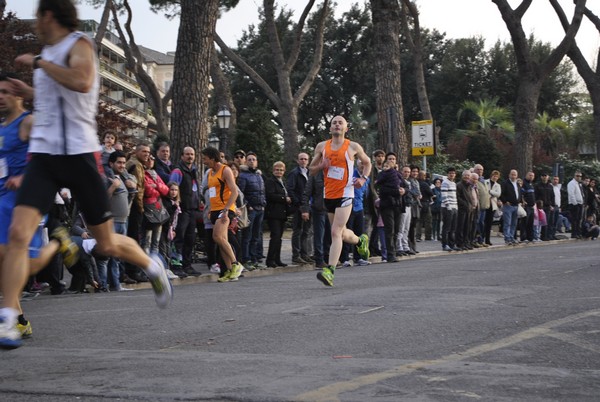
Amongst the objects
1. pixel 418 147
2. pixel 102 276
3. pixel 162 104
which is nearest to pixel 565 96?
pixel 162 104

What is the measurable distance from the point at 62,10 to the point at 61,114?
24.4 inches

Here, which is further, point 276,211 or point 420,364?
point 276,211

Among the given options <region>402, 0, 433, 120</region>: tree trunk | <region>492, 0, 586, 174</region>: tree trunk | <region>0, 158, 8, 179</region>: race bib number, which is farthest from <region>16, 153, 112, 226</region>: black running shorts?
<region>402, 0, 433, 120</region>: tree trunk

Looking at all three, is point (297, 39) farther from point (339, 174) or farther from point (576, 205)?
point (339, 174)

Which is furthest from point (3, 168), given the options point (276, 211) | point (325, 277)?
point (276, 211)

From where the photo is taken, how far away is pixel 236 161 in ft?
57.3

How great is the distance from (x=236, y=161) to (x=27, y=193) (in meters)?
11.6

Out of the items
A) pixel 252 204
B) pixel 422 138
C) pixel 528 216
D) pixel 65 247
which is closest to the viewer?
pixel 65 247

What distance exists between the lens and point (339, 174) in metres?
12.7

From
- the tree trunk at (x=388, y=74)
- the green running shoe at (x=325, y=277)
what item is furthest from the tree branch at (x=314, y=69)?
the green running shoe at (x=325, y=277)

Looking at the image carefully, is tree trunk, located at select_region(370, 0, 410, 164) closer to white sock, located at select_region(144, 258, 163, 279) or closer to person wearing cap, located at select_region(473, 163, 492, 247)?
person wearing cap, located at select_region(473, 163, 492, 247)

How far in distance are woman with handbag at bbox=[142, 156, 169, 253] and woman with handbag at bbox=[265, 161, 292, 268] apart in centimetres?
340

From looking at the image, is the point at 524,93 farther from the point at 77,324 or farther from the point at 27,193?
the point at 27,193

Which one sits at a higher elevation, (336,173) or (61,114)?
(61,114)
